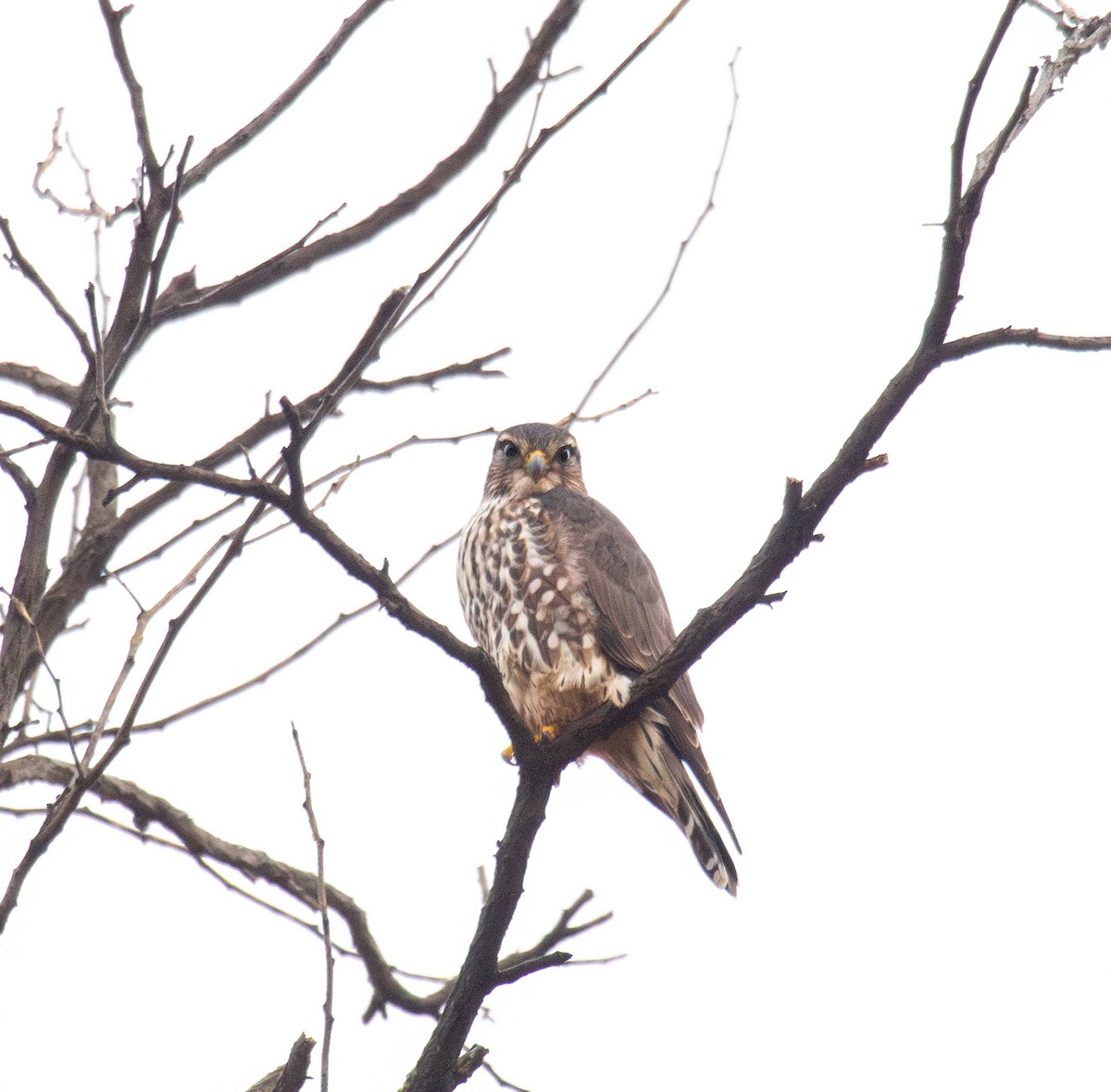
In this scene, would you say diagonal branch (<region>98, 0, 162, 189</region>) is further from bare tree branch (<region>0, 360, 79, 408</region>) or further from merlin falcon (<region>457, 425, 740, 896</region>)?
merlin falcon (<region>457, 425, 740, 896</region>)

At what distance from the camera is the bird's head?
516 centimetres

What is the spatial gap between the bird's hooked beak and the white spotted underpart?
0.47 metres

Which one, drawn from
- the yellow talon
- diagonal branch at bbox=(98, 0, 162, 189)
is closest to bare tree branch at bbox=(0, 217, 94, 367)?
diagonal branch at bbox=(98, 0, 162, 189)

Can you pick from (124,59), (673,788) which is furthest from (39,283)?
(673,788)

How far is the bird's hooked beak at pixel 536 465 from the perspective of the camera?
5.13 meters

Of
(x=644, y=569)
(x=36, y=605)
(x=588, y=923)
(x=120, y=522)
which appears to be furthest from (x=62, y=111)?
(x=588, y=923)

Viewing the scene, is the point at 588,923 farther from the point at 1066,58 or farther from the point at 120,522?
the point at 1066,58

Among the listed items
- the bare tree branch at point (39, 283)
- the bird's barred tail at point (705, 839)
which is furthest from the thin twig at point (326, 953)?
the bird's barred tail at point (705, 839)

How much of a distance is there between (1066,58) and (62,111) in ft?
9.14

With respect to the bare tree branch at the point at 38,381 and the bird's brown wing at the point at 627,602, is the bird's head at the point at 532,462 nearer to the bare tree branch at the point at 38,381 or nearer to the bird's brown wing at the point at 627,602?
the bird's brown wing at the point at 627,602

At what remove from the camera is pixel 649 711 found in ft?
13.9

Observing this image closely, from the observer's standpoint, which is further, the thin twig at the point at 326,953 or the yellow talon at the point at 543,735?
the yellow talon at the point at 543,735

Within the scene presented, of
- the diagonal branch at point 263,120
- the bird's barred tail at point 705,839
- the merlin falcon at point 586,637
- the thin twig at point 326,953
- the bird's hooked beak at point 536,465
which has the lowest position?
the thin twig at point 326,953

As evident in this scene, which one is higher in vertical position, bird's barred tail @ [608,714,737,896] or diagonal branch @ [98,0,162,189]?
diagonal branch @ [98,0,162,189]
